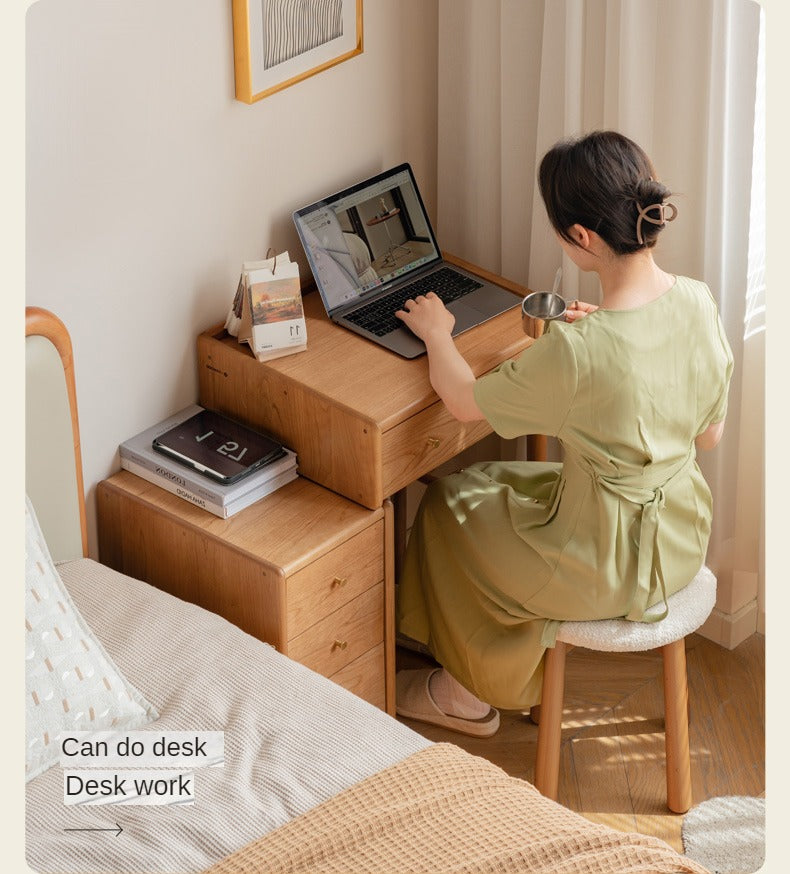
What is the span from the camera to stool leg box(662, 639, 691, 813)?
246cm

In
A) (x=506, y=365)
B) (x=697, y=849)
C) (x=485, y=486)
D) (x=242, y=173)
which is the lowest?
(x=697, y=849)

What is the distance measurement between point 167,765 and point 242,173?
1110 mm

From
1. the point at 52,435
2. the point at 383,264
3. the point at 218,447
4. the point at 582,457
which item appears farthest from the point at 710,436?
the point at 52,435

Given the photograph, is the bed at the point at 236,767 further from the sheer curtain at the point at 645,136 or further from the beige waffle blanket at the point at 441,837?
the sheer curtain at the point at 645,136

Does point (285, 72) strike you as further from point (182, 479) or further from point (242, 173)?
point (182, 479)

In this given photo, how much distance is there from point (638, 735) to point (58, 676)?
1.27m

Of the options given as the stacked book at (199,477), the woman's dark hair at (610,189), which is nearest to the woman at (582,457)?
the woman's dark hair at (610,189)

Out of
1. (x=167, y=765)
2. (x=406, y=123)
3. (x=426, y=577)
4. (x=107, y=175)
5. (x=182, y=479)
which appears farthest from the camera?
(x=406, y=123)

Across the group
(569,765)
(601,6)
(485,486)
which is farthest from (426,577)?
(601,6)

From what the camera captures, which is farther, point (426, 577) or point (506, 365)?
point (426, 577)

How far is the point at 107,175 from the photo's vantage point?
228 cm

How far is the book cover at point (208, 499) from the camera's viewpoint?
2406 millimetres

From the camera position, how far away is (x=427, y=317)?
2.58 meters

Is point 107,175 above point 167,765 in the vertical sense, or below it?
above
